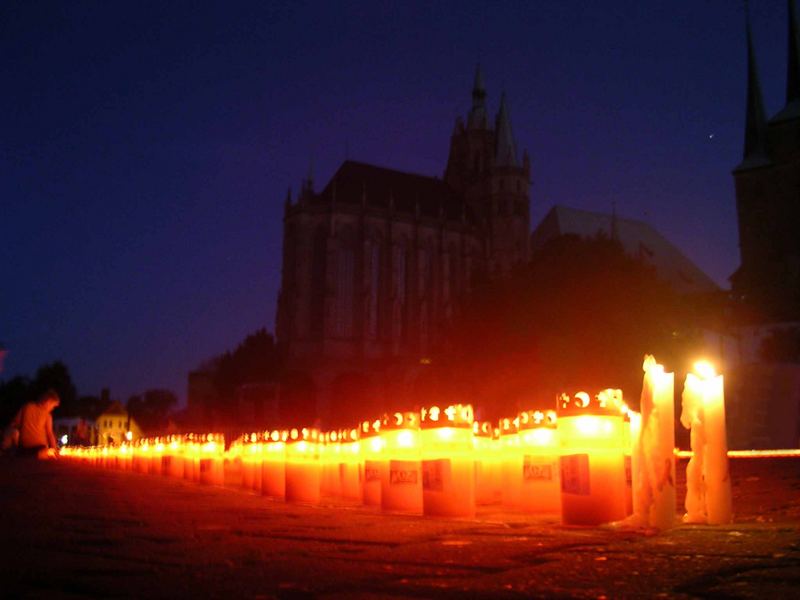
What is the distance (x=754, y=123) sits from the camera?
65.9 metres

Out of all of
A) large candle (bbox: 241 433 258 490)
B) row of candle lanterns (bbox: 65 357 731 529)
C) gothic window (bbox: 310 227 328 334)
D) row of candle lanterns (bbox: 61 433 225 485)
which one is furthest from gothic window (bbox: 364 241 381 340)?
row of candle lanterns (bbox: 65 357 731 529)

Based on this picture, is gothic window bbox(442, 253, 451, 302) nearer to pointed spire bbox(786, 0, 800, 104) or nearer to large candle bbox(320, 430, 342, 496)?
pointed spire bbox(786, 0, 800, 104)

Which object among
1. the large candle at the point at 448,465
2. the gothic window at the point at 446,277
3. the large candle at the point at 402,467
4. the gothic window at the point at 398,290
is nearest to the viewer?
the large candle at the point at 448,465

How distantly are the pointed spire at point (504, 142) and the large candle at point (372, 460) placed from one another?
7221cm

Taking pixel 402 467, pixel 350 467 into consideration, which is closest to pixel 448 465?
pixel 402 467

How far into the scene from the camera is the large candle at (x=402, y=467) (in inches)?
312

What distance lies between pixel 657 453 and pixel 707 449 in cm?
38

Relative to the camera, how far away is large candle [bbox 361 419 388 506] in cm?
888

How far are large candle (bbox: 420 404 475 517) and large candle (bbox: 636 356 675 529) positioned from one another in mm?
1869

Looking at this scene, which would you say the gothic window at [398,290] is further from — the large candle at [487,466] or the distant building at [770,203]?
the large candle at [487,466]

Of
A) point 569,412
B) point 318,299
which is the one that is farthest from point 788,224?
point 569,412

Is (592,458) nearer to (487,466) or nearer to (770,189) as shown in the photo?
(487,466)

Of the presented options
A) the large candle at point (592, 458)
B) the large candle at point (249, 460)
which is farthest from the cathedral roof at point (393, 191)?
the large candle at point (592, 458)

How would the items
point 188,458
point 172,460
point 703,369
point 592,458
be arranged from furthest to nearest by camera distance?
point 172,460
point 188,458
point 592,458
point 703,369
